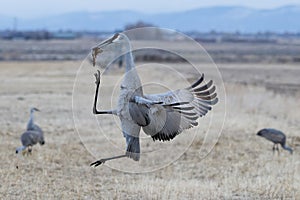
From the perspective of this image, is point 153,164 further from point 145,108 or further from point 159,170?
point 145,108

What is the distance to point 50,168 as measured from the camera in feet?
41.2

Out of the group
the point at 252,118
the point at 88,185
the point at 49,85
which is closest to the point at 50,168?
the point at 88,185

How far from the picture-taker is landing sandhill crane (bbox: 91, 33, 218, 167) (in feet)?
26.2

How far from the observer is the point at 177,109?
802cm

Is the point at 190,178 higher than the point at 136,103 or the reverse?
the reverse

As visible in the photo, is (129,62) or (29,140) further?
(29,140)

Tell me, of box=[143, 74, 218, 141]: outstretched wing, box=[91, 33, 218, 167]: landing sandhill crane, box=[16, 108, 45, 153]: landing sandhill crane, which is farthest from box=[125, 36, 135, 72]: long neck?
box=[16, 108, 45, 153]: landing sandhill crane

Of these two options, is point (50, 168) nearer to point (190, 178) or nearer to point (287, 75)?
point (190, 178)

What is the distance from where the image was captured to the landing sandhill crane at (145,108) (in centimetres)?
798

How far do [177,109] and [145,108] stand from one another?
0.40 m

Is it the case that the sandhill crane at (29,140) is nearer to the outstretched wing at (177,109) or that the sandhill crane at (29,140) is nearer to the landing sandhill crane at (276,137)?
the landing sandhill crane at (276,137)

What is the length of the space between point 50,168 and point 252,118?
35.6 ft

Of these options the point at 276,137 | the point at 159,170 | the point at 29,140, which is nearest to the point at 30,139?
the point at 29,140

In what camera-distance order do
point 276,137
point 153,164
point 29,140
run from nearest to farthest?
point 153,164 < point 29,140 < point 276,137
